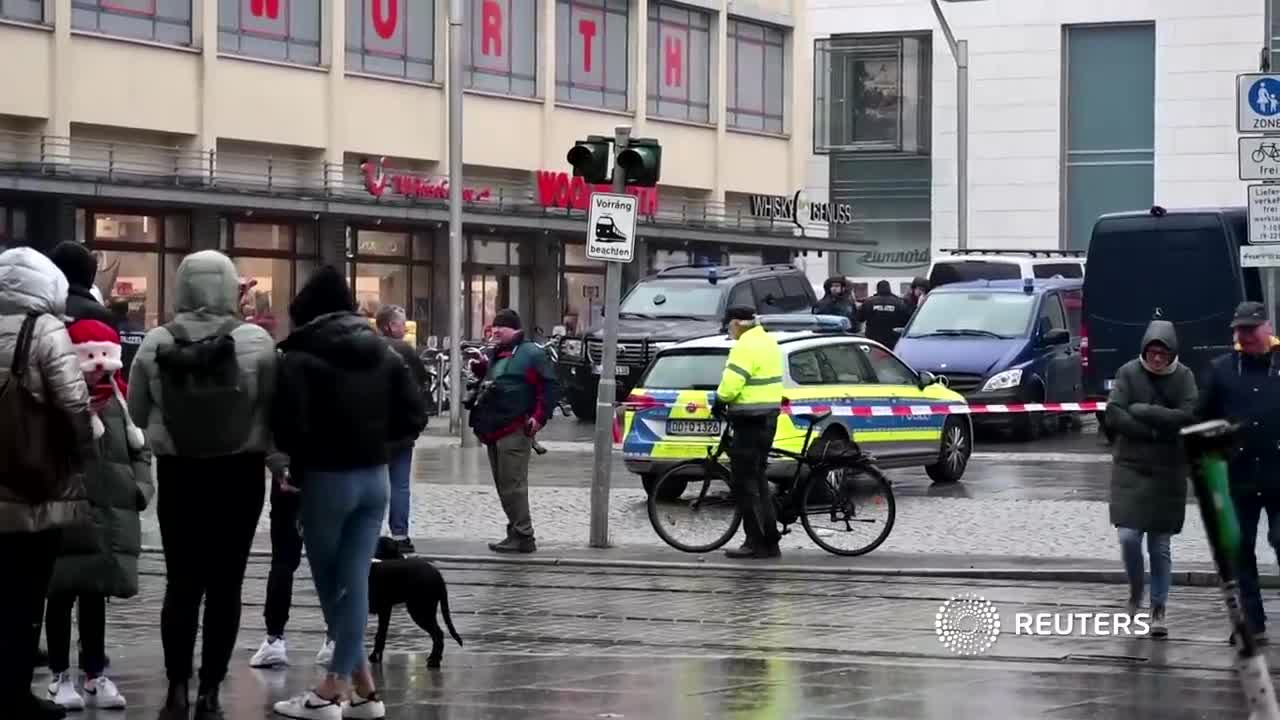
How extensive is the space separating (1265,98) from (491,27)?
3595cm

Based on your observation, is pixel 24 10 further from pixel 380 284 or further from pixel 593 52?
pixel 593 52

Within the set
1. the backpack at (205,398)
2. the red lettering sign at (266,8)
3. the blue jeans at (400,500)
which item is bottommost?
the blue jeans at (400,500)

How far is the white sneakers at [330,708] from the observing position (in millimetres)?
9078

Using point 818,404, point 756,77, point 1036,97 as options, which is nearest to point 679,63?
point 756,77

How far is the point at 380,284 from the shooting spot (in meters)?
49.1

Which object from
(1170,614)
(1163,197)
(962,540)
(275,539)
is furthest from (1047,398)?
(1163,197)

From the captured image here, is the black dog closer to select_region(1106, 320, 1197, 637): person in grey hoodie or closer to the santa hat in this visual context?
the santa hat

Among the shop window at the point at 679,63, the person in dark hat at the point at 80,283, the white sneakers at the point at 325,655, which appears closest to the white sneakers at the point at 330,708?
the white sneakers at the point at 325,655

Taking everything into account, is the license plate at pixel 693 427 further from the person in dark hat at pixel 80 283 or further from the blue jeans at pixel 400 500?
the person in dark hat at pixel 80 283

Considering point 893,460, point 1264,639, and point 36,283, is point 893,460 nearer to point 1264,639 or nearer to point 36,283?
point 1264,639

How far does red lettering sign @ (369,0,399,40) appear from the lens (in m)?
48.1

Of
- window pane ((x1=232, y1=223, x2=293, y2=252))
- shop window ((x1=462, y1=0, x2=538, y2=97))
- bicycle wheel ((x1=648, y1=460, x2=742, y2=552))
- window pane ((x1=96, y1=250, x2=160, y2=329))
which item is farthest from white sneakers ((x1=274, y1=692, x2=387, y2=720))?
shop window ((x1=462, y1=0, x2=538, y2=97))

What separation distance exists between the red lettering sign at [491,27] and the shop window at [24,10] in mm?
12419

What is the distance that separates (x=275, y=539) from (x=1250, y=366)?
4.90 metres
